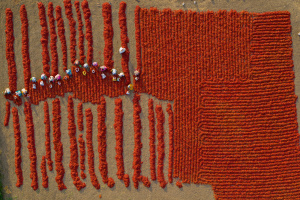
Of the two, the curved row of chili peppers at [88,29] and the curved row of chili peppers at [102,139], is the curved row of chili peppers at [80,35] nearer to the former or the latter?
the curved row of chili peppers at [88,29]

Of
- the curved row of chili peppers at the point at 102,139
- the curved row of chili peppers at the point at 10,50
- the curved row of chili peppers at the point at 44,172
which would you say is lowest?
Result: the curved row of chili peppers at the point at 44,172

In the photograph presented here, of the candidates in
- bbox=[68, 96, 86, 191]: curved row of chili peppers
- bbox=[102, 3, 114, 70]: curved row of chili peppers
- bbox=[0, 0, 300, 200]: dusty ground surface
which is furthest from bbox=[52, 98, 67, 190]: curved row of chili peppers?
bbox=[102, 3, 114, 70]: curved row of chili peppers

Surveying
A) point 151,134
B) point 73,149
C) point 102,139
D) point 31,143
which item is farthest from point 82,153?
point 151,134

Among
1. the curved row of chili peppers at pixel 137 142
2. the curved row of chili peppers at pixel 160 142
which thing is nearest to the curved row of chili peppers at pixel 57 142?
the curved row of chili peppers at pixel 137 142

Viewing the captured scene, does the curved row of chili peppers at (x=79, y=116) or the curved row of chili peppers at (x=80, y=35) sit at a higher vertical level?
the curved row of chili peppers at (x=80, y=35)

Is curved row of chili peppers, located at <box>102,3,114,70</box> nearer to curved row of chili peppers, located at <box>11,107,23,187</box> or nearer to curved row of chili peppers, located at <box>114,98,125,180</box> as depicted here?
curved row of chili peppers, located at <box>114,98,125,180</box>

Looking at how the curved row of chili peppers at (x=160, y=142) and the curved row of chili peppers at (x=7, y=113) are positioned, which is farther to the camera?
the curved row of chili peppers at (x=7, y=113)

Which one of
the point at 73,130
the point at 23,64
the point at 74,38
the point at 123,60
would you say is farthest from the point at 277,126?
the point at 23,64
